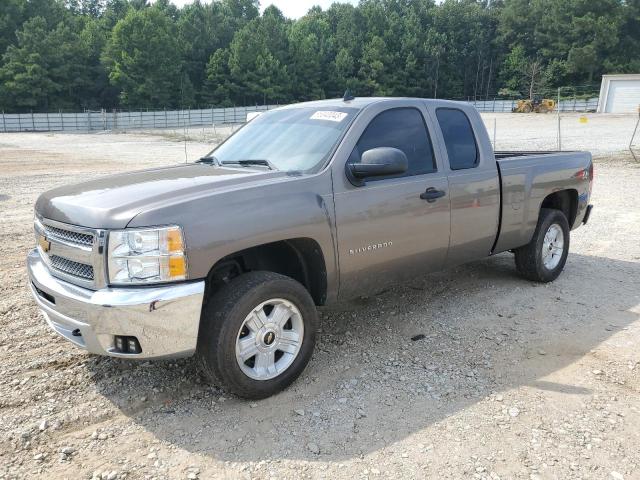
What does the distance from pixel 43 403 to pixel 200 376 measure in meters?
0.99

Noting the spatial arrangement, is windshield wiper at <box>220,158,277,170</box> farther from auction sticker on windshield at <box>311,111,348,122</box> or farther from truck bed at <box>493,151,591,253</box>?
truck bed at <box>493,151,591,253</box>

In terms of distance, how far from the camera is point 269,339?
351 cm

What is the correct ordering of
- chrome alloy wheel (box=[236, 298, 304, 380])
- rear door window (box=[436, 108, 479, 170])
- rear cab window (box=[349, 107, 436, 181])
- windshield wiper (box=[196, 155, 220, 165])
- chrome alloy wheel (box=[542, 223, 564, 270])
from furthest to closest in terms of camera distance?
chrome alloy wheel (box=[542, 223, 564, 270]) < rear door window (box=[436, 108, 479, 170]) < windshield wiper (box=[196, 155, 220, 165]) < rear cab window (box=[349, 107, 436, 181]) < chrome alloy wheel (box=[236, 298, 304, 380])

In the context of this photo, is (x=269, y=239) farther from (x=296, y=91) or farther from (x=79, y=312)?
(x=296, y=91)

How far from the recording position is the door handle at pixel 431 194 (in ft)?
14.1

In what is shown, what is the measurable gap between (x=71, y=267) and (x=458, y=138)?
10.8 feet

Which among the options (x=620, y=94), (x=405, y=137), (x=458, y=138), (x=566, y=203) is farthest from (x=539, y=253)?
(x=620, y=94)

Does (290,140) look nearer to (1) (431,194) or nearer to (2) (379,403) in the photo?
(1) (431,194)

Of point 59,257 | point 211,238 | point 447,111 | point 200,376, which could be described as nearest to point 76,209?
point 59,257

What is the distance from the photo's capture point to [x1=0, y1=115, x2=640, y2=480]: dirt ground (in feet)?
9.56

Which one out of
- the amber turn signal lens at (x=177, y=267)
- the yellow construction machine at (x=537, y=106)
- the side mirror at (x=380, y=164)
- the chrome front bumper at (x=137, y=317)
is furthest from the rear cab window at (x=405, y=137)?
the yellow construction machine at (x=537, y=106)

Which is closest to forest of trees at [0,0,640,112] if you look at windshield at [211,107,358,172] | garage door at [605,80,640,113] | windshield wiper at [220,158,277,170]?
garage door at [605,80,640,113]

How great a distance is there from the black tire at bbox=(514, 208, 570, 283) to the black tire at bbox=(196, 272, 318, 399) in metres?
3.07

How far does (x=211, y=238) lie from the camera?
10.3ft
